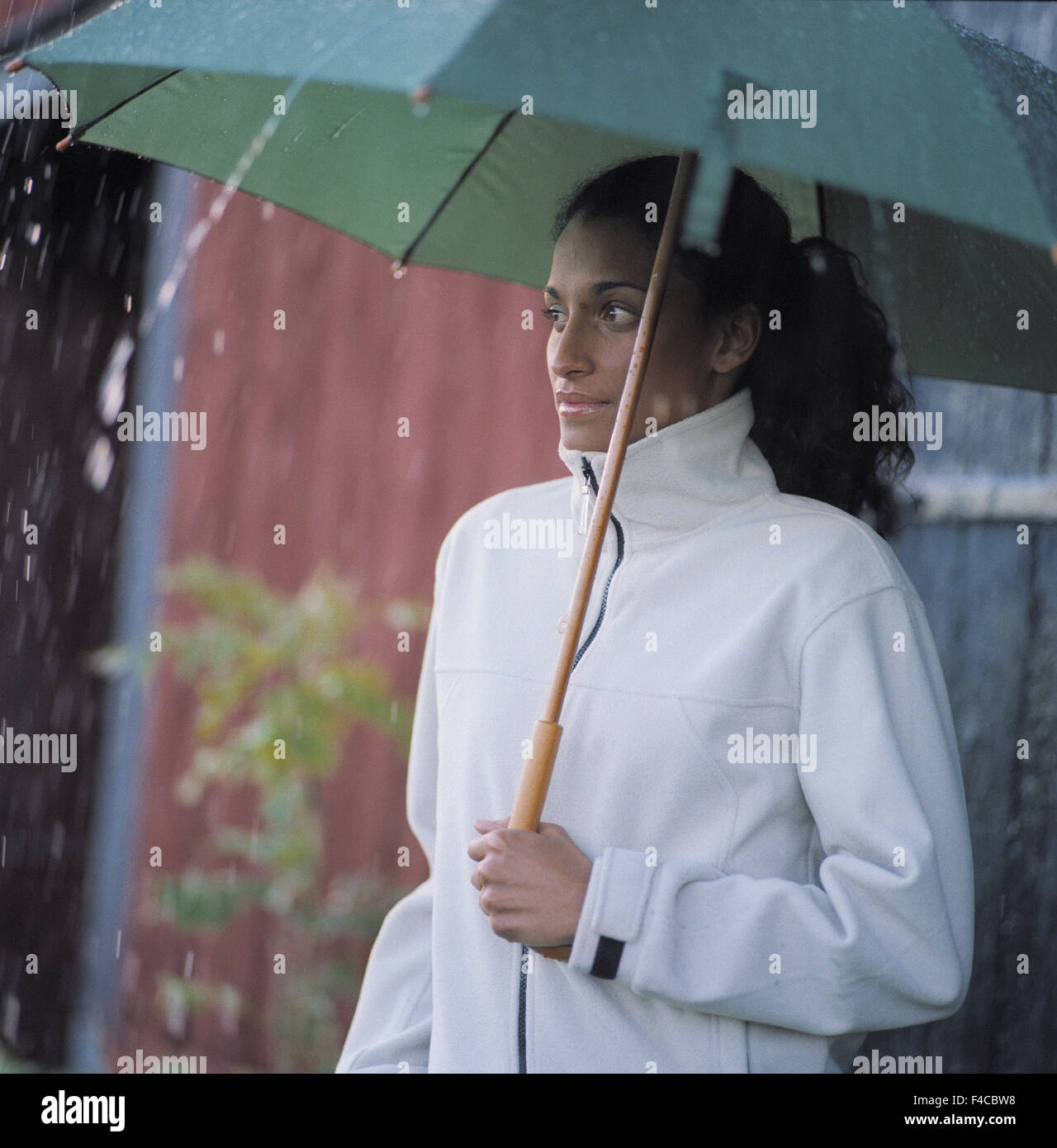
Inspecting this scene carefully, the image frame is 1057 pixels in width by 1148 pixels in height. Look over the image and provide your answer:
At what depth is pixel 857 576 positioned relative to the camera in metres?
1.71

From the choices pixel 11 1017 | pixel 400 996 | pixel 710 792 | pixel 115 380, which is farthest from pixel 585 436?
pixel 11 1017

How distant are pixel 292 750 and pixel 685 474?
2547mm

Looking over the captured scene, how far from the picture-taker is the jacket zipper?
175 cm

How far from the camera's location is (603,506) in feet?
5.72

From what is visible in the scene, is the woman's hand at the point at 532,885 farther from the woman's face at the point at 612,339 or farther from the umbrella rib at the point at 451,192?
the umbrella rib at the point at 451,192

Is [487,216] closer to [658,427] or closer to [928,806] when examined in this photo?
[658,427]

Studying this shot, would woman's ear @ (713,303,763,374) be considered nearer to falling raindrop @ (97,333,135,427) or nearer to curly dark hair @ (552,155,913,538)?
curly dark hair @ (552,155,913,538)

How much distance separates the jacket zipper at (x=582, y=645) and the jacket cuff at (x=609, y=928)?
16 centimetres

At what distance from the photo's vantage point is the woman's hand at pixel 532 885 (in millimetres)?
1628

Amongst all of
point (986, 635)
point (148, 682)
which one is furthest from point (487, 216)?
point (148, 682)

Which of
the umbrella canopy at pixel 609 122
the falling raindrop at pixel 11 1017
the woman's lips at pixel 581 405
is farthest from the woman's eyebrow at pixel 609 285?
the falling raindrop at pixel 11 1017

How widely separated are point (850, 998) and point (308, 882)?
113 inches

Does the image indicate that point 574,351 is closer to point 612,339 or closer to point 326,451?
point 612,339
